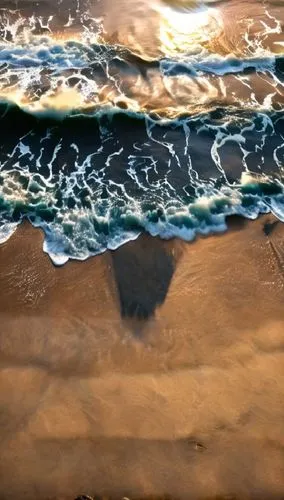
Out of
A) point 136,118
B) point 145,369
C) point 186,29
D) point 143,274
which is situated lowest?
point 145,369

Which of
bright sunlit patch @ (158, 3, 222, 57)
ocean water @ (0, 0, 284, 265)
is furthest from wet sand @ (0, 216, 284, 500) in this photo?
bright sunlit patch @ (158, 3, 222, 57)

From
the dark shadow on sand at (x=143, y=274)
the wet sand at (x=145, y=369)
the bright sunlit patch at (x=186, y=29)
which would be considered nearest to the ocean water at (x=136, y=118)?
the bright sunlit patch at (x=186, y=29)

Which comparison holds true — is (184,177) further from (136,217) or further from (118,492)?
(118,492)

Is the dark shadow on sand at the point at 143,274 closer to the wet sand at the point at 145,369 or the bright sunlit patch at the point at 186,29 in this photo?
the wet sand at the point at 145,369

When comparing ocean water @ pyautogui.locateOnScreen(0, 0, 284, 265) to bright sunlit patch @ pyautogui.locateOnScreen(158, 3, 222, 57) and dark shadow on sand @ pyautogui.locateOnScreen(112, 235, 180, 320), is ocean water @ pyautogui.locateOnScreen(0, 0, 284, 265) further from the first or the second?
dark shadow on sand @ pyautogui.locateOnScreen(112, 235, 180, 320)

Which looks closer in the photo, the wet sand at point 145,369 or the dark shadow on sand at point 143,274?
the wet sand at point 145,369

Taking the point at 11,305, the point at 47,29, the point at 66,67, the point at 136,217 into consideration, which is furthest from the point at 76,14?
the point at 11,305

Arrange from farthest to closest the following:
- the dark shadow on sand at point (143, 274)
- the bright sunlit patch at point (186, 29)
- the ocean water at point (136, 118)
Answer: the bright sunlit patch at point (186, 29) < the ocean water at point (136, 118) < the dark shadow on sand at point (143, 274)

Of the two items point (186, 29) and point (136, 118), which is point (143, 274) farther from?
point (186, 29)

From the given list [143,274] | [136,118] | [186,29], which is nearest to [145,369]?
[143,274]
